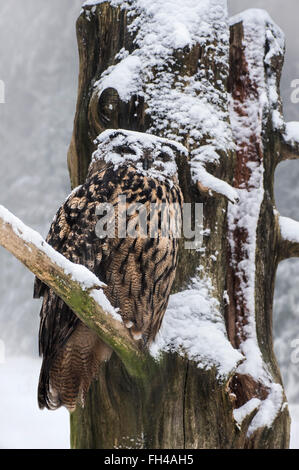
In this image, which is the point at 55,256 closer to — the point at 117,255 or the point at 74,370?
the point at 117,255

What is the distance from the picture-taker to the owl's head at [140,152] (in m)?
1.60

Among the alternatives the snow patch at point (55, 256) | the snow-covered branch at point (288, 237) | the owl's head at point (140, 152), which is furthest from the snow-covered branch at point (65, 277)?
the snow-covered branch at point (288, 237)

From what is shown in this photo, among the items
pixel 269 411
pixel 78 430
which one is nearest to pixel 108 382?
pixel 78 430

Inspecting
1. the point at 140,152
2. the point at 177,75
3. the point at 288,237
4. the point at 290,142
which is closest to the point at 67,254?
the point at 140,152

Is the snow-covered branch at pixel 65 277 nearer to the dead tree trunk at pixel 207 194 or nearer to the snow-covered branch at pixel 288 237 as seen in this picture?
the dead tree trunk at pixel 207 194

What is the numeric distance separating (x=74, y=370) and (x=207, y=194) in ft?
2.23

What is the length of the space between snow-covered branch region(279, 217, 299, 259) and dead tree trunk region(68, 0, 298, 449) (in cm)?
1

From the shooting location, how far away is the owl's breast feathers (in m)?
1.53

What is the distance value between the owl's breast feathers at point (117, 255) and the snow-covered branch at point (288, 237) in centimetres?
47

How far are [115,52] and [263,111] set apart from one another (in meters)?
0.56

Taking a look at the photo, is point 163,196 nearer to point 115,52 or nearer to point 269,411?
point 115,52

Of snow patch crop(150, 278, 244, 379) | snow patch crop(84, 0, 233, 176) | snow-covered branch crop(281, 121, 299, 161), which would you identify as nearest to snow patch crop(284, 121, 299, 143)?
snow-covered branch crop(281, 121, 299, 161)

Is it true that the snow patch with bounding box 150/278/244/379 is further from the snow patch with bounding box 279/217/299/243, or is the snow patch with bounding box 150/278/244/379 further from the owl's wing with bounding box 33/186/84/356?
the snow patch with bounding box 279/217/299/243

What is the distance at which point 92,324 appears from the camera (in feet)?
4.25
